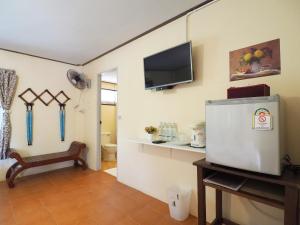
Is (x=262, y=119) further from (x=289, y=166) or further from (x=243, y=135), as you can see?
(x=289, y=166)

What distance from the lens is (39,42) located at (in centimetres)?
288

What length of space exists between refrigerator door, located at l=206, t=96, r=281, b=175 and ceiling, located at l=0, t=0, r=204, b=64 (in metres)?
1.36

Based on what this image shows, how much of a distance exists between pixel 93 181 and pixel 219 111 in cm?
268

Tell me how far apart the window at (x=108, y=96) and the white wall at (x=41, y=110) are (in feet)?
3.64

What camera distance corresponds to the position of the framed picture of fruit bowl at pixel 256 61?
148 centimetres

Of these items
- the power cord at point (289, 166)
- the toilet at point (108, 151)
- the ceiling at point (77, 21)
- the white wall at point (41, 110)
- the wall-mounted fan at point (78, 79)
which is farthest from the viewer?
the toilet at point (108, 151)

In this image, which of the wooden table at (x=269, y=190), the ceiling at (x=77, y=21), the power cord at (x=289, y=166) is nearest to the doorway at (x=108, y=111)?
the ceiling at (x=77, y=21)

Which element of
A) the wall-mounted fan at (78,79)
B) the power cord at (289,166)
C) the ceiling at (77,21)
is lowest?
the power cord at (289,166)

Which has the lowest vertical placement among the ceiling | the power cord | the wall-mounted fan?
the power cord

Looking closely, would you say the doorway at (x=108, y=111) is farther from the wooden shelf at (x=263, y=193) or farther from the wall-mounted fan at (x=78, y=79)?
the wooden shelf at (x=263, y=193)

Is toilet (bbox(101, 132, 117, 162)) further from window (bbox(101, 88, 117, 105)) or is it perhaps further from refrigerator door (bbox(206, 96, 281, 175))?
refrigerator door (bbox(206, 96, 281, 175))

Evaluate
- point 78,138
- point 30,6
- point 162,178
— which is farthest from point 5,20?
point 162,178

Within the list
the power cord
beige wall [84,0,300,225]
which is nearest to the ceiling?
beige wall [84,0,300,225]

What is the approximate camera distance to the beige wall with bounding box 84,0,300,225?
1422 millimetres
